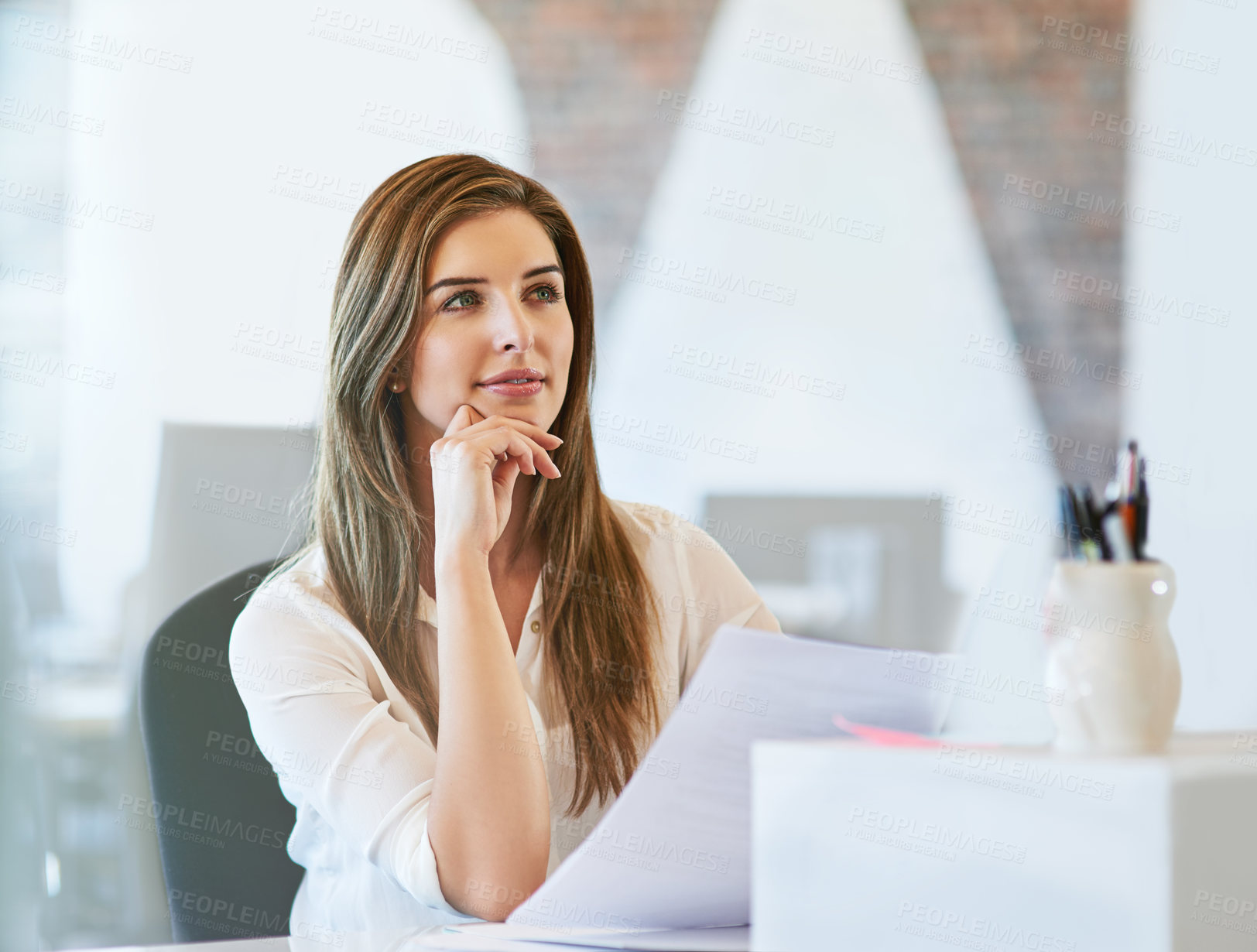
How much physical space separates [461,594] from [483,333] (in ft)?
0.97

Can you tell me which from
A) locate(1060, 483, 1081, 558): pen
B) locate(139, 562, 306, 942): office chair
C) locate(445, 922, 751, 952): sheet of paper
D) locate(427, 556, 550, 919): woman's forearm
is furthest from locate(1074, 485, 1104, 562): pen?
locate(139, 562, 306, 942): office chair

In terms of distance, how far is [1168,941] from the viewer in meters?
0.46

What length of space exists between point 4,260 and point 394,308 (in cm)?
223

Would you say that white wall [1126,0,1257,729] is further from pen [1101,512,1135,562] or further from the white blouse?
pen [1101,512,1135,562]

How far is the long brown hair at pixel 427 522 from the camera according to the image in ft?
3.89

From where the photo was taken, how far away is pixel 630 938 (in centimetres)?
Result: 68

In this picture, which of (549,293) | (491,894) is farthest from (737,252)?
(491,894)

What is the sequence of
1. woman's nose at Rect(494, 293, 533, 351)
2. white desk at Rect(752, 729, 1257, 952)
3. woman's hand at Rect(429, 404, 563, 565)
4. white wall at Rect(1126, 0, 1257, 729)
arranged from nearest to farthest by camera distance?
white desk at Rect(752, 729, 1257, 952) → woman's hand at Rect(429, 404, 563, 565) → woman's nose at Rect(494, 293, 533, 351) → white wall at Rect(1126, 0, 1257, 729)

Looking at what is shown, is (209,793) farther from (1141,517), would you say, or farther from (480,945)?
(1141,517)

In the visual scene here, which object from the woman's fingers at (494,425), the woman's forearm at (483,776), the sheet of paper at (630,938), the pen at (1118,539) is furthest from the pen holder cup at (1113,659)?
the woman's fingers at (494,425)

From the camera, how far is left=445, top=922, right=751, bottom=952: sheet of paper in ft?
2.17

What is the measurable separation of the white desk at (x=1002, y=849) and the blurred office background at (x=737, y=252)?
2.59 m

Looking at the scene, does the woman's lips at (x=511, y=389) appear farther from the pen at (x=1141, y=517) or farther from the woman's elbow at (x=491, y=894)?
the pen at (x=1141, y=517)

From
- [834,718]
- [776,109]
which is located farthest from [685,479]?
[834,718]
